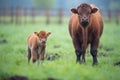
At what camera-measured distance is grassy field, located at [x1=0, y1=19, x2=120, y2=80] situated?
714 cm

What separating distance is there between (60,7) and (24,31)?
20.7 inches

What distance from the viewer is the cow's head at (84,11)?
7773 mm

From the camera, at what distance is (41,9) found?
8.19 metres

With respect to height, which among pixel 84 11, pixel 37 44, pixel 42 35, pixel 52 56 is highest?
pixel 84 11

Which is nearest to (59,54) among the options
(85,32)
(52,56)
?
(52,56)

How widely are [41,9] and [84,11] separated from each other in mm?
635

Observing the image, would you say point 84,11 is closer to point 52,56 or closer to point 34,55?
point 52,56

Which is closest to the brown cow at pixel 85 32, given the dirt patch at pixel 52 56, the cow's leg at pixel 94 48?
the cow's leg at pixel 94 48

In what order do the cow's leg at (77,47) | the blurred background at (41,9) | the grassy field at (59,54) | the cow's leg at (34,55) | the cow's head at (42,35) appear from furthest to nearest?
the cow's leg at (77,47) → the blurred background at (41,9) → the cow's leg at (34,55) → the cow's head at (42,35) → the grassy field at (59,54)

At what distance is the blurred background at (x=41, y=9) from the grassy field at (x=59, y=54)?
0.10 m

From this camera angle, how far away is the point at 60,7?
7875 mm

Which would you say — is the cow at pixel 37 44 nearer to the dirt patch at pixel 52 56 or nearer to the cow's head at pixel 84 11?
the dirt patch at pixel 52 56

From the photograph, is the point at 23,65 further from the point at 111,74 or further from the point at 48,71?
the point at 111,74

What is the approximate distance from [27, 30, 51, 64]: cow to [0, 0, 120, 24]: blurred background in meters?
0.40
